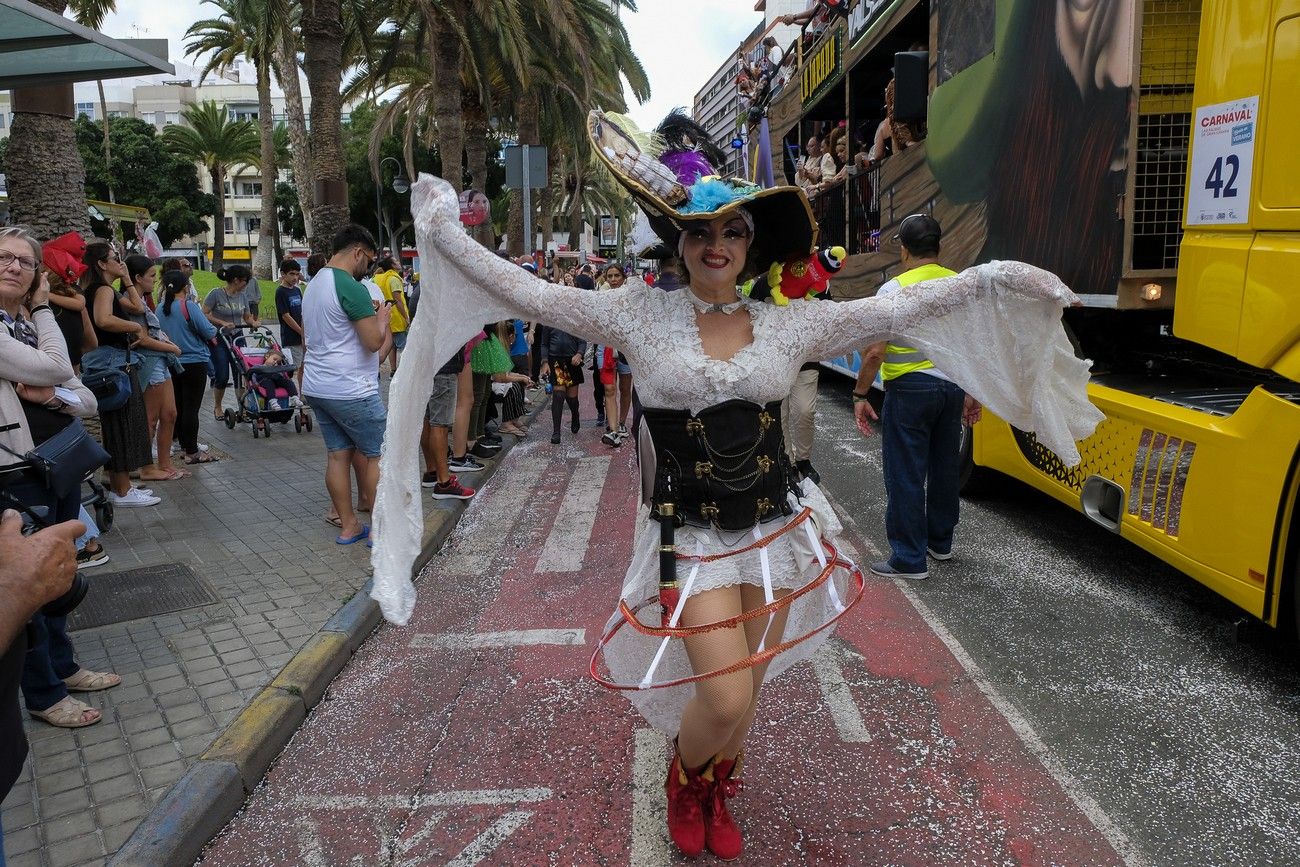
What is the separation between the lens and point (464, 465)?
27.6ft

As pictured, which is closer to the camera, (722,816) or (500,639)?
(722,816)

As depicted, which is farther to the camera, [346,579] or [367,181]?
[367,181]

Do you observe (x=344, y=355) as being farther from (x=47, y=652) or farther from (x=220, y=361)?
(x=220, y=361)

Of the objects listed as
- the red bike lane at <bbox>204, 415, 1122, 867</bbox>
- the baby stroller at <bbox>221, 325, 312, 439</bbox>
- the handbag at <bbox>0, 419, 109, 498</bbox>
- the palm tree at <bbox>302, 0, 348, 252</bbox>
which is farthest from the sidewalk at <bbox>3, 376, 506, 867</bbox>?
the palm tree at <bbox>302, 0, 348, 252</bbox>

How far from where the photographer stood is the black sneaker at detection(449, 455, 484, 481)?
8.29 metres

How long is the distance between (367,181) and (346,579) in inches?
2054

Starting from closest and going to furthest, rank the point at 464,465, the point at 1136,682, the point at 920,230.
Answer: the point at 1136,682, the point at 920,230, the point at 464,465

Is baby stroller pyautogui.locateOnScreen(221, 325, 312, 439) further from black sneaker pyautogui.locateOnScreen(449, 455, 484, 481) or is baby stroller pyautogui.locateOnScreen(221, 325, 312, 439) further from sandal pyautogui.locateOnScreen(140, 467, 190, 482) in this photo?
black sneaker pyautogui.locateOnScreen(449, 455, 484, 481)

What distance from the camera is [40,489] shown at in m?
3.31

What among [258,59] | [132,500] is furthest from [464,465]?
[258,59]

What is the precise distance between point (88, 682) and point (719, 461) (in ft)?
9.79

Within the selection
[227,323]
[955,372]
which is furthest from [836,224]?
[955,372]

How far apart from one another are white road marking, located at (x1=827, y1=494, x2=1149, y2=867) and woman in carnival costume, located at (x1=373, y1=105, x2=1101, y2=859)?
1.08m

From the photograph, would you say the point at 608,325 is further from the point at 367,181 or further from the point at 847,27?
the point at 367,181
